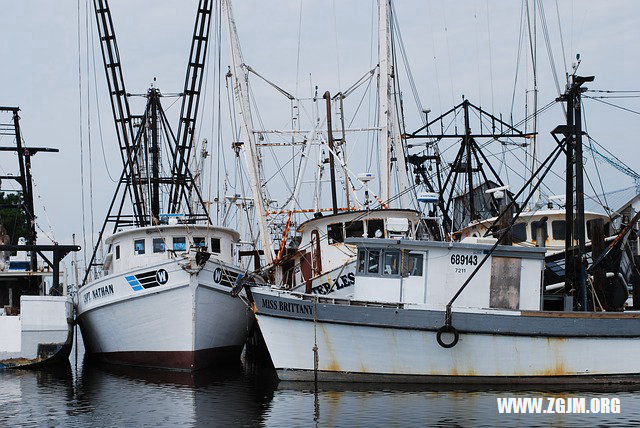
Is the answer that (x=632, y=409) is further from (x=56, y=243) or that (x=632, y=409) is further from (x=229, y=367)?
(x=56, y=243)

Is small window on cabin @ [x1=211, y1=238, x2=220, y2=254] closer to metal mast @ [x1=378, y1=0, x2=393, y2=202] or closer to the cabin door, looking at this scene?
metal mast @ [x1=378, y1=0, x2=393, y2=202]

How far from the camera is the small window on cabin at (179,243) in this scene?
29.5 meters

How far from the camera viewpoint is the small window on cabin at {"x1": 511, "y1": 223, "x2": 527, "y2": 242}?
28438 mm

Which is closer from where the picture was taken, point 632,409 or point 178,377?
point 632,409

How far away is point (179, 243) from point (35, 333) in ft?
19.1

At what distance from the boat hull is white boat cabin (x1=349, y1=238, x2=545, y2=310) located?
0.87 metres

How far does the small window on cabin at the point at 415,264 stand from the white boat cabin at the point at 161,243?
873cm

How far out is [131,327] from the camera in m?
28.0

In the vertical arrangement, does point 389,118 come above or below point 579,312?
above

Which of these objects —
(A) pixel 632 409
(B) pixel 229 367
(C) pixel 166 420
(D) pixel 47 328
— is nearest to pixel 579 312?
(A) pixel 632 409

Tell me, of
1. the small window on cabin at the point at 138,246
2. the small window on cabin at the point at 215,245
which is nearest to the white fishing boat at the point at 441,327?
the small window on cabin at the point at 215,245

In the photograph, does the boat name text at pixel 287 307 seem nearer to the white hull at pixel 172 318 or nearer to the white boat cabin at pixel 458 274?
the white boat cabin at pixel 458 274

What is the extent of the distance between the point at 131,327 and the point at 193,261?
143 inches

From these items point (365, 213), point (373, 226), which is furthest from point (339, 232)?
point (365, 213)
